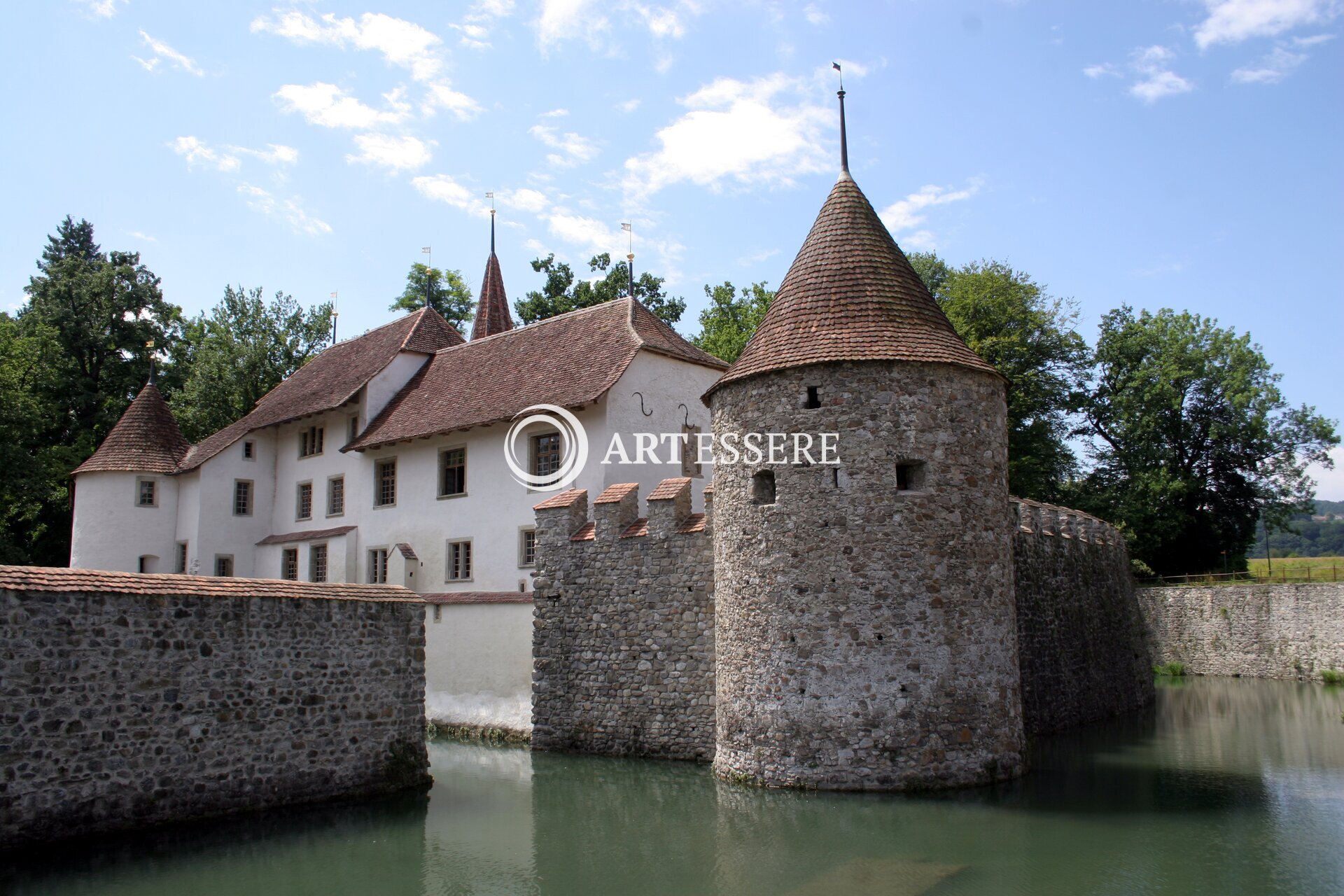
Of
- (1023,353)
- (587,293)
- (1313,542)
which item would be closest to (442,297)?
(587,293)

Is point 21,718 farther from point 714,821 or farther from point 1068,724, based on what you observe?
point 1068,724

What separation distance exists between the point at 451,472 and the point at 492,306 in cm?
1427

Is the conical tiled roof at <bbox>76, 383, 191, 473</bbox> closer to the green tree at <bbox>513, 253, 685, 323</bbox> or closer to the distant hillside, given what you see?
the green tree at <bbox>513, 253, 685, 323</bbox>

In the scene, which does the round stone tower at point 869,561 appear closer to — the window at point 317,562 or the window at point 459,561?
the window at point 459,561

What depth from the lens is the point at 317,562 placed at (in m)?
25.8

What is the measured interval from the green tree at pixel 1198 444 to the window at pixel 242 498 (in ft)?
93.5

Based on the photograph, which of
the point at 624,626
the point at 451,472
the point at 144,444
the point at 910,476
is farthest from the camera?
the point at 144,444

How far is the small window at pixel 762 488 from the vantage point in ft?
48.3

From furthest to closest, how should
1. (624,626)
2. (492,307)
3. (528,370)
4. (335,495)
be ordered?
(492,307), (335,495), (528,370), (624,626)

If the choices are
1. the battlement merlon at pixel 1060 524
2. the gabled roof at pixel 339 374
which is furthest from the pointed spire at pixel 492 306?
the battlement merlon at pixel 1060 524

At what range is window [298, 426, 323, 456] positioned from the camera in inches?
1065

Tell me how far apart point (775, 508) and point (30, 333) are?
30.0 m

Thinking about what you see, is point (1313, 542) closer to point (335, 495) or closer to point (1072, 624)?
point (1072, 624)

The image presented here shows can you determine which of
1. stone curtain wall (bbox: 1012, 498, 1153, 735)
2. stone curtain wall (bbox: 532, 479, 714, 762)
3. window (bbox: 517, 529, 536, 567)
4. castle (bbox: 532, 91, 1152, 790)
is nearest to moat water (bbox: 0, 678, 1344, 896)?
castle (bbox: 532, 91, 1152, 790)
